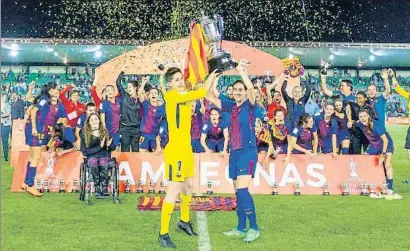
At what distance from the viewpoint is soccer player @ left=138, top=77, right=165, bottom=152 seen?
15.5 feet

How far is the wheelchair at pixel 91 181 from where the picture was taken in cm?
409

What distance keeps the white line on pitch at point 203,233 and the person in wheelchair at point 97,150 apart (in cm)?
86

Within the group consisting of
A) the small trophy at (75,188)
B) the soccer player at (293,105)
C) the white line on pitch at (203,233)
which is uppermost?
the soccer player at (293,105)

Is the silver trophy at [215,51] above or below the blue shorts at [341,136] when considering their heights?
above

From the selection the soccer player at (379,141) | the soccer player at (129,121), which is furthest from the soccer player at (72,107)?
the soccer player at (379,141)

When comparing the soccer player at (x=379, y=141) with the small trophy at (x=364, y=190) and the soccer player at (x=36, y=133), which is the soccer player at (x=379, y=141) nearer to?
the small trophy at (x=364, y=190)

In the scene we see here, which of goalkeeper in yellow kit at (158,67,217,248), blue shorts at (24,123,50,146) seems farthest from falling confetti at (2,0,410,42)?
goalkeeper in yellow kit at (158,67,217,248)

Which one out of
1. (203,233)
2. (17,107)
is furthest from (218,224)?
(17,107)

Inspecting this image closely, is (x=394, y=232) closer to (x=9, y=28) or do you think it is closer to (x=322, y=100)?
(x=322, y=100)

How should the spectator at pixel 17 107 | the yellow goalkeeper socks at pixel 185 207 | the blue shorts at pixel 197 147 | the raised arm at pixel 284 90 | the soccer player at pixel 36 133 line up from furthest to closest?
1. the spectator at pixel 17 107
2. the raised arm at pixel 284 90
3. the blue shorts at pixel 197 147
4. the soccer player at pixel 36 133
5. the yellow goalkeeper socks at pixel 185 207

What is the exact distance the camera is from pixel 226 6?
221 inches

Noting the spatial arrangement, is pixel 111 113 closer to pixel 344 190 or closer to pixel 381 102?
pixel 344 190

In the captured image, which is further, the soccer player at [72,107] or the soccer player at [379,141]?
the soccer player at [72,107]

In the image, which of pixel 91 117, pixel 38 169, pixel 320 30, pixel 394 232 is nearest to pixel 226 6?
pixel 320 30
